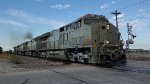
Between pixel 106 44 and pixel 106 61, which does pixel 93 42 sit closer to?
pixel 106 44

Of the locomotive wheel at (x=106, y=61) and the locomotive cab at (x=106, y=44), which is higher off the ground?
the locomotive cab at (x=106, y=44)

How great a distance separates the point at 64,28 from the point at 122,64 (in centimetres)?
895

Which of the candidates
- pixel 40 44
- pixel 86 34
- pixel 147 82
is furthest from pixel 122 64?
pixel 40 44

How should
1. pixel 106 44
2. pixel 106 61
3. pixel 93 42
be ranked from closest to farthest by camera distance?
1. pixel 106 61
2. pixel 106 44
3. pixel 93 42

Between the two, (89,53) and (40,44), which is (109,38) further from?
(40,44)

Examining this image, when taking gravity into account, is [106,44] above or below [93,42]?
below

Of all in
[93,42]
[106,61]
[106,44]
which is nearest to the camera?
[106,61]

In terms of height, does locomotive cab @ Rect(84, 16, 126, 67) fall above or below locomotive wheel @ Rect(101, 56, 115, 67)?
above

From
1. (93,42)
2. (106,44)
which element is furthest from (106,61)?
(93,42)

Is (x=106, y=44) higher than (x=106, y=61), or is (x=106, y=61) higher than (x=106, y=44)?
(x=106, y=44)

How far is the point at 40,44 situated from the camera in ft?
125

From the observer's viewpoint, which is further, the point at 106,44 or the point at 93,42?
the point at 93,42

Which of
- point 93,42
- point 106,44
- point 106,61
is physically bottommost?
point 106,61

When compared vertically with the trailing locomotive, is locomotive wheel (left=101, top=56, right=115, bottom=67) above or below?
below
